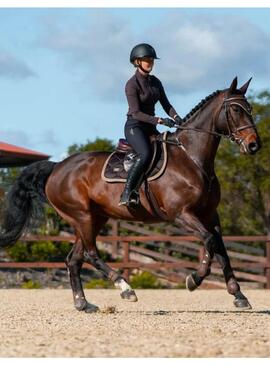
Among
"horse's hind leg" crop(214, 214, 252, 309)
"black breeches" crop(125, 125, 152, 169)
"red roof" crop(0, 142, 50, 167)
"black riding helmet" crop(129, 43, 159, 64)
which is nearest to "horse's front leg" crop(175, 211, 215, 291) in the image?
"horse's hind leg" crop(214, 214, 252, 309)

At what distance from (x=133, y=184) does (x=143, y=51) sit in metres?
1.55

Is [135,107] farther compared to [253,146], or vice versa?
[135,107]

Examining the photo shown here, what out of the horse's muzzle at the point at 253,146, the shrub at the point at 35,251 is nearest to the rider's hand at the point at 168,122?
the horse's muzzle at the point at 253,146

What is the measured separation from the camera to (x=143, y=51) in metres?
10.1

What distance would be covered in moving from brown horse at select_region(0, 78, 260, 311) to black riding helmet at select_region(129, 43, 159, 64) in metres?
0.88

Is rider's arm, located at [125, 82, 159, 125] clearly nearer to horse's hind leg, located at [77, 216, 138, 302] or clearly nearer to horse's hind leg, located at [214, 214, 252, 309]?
horse's hind leg, located at [214, 214, 252, 309]

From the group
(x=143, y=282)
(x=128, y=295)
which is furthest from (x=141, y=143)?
(x=143, y=282)

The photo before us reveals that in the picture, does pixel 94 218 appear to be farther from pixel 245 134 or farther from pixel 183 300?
pixel 183 300

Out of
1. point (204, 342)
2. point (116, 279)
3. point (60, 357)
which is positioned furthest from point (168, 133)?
point (60, 357)

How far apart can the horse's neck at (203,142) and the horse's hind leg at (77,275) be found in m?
1.87

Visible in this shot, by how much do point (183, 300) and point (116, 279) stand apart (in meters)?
4.42

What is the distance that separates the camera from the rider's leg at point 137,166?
10.3 metres

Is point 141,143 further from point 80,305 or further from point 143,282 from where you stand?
point 143,282

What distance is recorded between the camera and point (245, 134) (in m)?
9.74
